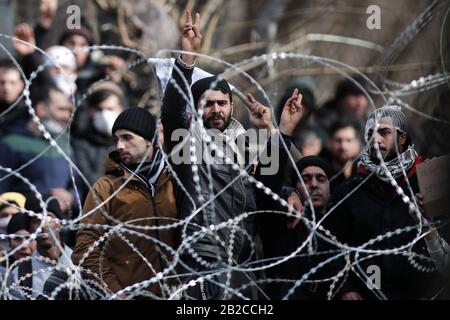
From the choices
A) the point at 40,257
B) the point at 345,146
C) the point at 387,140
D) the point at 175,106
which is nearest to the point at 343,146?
the point at 345,146

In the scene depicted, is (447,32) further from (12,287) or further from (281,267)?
(12,287)

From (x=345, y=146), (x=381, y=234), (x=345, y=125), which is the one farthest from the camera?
(x=345, y=125)

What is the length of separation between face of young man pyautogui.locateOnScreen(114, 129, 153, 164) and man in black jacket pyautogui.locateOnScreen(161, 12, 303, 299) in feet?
0.41

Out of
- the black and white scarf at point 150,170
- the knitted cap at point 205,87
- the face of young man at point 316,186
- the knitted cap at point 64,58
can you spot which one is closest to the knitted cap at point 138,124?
the black and white scarf at point 150,170

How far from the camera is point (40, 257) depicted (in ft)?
21.0

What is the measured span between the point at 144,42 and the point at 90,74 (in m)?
1.61

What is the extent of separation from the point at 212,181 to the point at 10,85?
70.1 inches

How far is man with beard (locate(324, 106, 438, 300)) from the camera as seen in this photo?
654 cm

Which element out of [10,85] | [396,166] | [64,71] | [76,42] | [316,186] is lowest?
[316,186]

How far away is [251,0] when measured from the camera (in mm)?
10992

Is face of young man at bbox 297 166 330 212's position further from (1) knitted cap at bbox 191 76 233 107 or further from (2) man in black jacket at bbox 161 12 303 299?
(1) knitted cap at bbox 191 76 233 107

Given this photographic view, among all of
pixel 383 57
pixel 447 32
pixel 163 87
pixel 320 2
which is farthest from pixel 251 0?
pixel 163 87

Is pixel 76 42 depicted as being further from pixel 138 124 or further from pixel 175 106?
pixel 175 106

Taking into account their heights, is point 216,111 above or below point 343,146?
above
